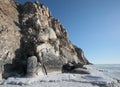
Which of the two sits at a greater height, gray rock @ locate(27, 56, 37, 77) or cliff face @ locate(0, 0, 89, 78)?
cliff face @ locate(0, 0, 89, 78)

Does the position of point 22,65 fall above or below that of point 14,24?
→ below

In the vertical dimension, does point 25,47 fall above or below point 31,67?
above

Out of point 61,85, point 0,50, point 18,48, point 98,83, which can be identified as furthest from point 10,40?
point 98,83

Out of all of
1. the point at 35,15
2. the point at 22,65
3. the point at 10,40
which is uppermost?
the point at 35,15

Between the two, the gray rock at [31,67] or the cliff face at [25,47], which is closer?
the gray rock at [31,67]

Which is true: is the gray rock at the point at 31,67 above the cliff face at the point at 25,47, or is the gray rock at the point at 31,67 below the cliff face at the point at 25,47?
below

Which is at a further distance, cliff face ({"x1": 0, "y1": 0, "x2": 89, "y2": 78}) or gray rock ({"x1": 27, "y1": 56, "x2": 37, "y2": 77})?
cliff face ({"x1": 0, "y1": 0, "x2": 89, "y2": 78})

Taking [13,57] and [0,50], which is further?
[13,57]

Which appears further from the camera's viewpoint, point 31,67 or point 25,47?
point 25,47

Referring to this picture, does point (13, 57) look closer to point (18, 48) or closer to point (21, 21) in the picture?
point (18, 48)

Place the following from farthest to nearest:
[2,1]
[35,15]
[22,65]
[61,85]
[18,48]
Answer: [35,15] → [2,1] → [18,48] → [22,65] → [61,85]

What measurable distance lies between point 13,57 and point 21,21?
11245mm

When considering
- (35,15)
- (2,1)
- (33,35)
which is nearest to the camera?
(33,35)

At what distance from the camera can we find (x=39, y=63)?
78.3 ft
